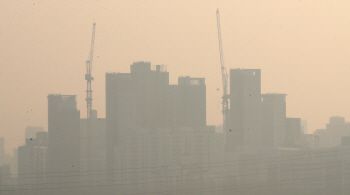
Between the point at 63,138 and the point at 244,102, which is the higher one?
the point at 244,102

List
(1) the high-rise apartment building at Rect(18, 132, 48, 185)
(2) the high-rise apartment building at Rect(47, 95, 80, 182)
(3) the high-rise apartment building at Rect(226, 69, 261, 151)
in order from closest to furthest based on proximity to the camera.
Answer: (1) the high-rise apartment building at Rect(18, 132, 48, 185) → (2) the high-rise apartment building at Rect(47, 95, 80, 182) → (3) the high-rise apartment building at Rect(226, 69, 261, 151)

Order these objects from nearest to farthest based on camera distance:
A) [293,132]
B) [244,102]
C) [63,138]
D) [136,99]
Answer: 1. [63,138]
2. [293,132]
3. [136,99]
4. [244,102]

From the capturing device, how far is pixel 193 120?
117ft

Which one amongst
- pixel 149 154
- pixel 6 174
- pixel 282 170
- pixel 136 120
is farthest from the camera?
pixel 136 120

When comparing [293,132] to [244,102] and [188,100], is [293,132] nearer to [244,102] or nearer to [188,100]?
[244,102]

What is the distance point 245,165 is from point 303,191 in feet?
13.7

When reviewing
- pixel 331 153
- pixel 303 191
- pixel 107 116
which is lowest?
pixel 303 191

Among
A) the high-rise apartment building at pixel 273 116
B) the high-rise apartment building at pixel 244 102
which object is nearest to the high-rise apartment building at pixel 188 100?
the high-rise apartment building at pixel 244 102

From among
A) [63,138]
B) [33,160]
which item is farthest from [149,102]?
[33,160]

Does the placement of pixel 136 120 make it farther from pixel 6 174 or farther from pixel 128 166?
pixel 6 174

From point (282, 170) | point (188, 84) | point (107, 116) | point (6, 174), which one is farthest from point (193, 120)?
point (6, 174)

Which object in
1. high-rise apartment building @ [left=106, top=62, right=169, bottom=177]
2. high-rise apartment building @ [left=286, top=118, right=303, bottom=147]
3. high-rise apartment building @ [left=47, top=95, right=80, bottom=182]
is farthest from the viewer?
high-rise apartment building @ [left=106, top=62, right=169, bottom=177]

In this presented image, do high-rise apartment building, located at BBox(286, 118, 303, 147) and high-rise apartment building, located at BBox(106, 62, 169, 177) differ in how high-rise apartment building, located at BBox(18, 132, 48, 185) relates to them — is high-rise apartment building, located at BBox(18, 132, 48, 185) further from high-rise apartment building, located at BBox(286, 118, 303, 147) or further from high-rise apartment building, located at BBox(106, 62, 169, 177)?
high-rise apartment building, located at BBox(286, 118, 303, 147)

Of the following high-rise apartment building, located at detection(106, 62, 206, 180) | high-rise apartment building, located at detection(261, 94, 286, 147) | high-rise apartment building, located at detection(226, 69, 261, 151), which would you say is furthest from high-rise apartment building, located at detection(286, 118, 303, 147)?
high-rise apartment building, located at detection(106, 62, 206, 180)
